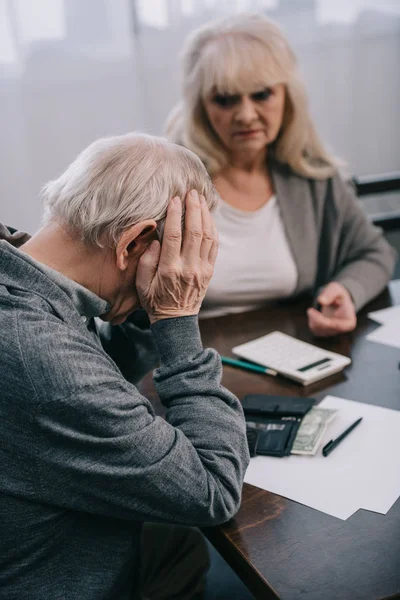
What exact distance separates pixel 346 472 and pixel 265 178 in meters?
1.12

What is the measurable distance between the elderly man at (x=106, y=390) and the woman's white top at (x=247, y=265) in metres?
0.77

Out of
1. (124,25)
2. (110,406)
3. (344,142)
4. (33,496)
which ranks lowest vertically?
(344,142)

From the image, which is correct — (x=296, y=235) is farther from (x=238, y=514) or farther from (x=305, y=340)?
(x=238, y=514)

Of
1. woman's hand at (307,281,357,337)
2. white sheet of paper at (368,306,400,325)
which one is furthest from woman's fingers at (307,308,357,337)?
white sheet of paper at (368,306,400,325)

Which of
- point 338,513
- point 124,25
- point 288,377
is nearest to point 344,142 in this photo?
point 124,25

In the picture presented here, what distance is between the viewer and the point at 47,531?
0.95 meters

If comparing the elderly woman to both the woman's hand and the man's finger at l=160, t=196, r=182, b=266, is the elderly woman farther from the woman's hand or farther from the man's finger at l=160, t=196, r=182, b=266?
the man's finger at l=160, t=196, r=182, b=266

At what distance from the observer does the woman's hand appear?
158cm

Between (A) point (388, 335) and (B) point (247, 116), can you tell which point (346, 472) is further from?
(B) point (247, 116)

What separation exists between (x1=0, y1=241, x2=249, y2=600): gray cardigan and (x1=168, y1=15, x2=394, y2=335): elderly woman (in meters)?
0.87

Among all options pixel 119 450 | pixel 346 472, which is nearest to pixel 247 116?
pixel 346 472

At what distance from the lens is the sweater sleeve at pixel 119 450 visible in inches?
34.1

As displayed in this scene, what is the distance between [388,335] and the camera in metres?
1.58

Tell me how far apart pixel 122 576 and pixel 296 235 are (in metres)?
1.15
